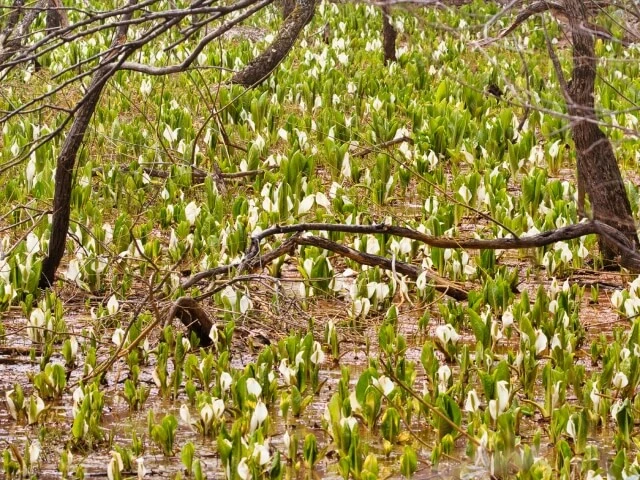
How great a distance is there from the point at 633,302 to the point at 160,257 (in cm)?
256

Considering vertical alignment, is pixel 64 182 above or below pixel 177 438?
above

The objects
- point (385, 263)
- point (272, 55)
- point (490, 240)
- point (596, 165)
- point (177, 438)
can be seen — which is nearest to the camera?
point (177, 438)

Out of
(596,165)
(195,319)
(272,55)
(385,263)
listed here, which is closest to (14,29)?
(195,319)

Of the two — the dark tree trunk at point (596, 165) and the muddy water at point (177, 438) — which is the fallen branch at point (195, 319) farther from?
the dark tree trunk at point (596, 165)

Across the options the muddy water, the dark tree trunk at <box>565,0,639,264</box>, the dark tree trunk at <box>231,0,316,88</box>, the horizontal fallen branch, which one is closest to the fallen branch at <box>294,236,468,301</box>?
the horizontal fallen branch

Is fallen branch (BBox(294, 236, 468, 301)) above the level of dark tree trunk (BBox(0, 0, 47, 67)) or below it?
A: below

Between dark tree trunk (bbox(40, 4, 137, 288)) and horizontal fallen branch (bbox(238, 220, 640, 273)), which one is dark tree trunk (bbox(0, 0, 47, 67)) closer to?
dark tree trunk (bbox(40, 4, 137, 288))

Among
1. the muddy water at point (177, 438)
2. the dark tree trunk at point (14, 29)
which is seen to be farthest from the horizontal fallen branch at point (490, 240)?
the dark tree trunk at point (14, 29)

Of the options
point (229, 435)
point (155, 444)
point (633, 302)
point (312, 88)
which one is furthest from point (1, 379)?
point (312, 88)

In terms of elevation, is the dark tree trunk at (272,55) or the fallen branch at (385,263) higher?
the dark tree trunk at (272,55)

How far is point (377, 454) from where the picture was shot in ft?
13.5

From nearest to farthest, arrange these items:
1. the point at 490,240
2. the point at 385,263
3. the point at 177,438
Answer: the point at 177,438, the point at 490,240, the point at 385,263

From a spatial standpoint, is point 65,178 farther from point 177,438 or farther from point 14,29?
point 177,438

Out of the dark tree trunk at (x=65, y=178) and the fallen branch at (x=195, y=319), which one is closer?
the fallen branch at (x=195, y=319)
